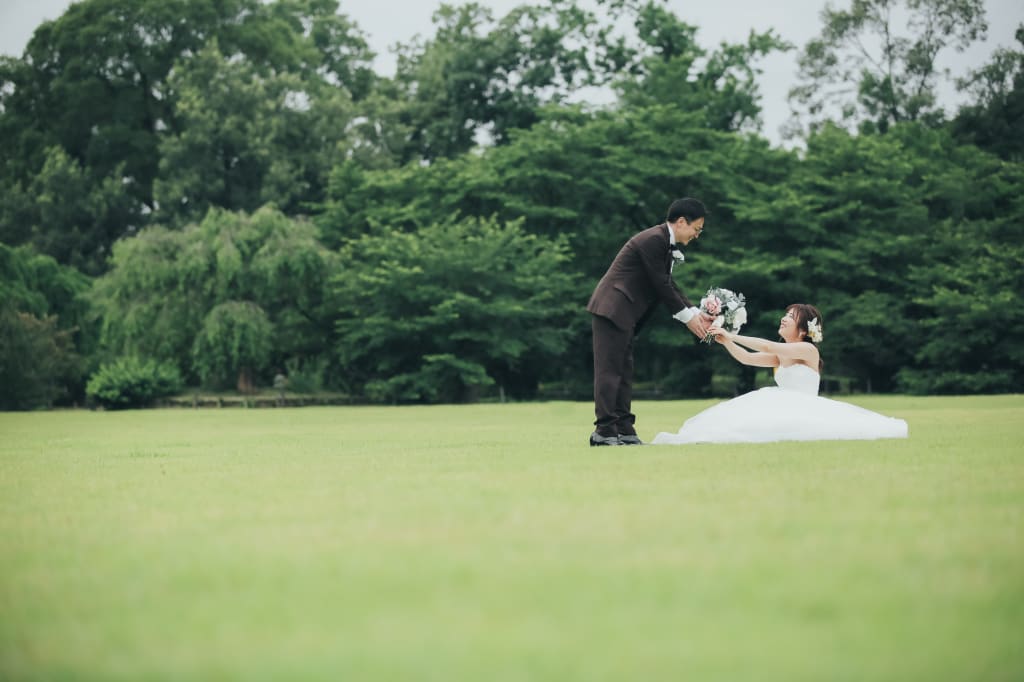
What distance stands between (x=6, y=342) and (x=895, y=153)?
3021 centimetres

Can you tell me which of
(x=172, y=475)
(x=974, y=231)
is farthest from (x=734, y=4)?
(x=172, y=475)

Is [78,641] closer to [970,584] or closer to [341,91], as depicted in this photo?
[970,584]

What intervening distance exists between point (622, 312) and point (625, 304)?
4.0 inches

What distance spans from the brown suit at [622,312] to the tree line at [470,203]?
24.1 metres

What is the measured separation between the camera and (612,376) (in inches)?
419

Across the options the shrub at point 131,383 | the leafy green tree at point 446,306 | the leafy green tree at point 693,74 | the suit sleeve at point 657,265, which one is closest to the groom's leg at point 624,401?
the suit sleeve at point 657,265

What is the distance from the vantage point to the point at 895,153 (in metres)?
39.8

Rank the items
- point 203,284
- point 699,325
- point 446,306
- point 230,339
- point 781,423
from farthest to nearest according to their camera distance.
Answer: point 446,306
point 203,284
point 230,339
point 699,325
point 781,423

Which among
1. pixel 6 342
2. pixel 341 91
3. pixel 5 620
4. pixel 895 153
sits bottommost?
pixel 5 620

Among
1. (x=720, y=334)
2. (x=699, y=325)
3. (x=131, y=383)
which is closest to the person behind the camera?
A: (x=699, y=325)

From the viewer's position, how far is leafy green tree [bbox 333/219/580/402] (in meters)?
35.3

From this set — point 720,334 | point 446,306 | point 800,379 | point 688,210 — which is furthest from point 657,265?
point 446,306

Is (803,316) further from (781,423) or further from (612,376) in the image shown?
(612,376)

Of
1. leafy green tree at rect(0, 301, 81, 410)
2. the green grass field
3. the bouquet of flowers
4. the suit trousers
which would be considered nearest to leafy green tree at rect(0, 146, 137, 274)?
leafy green tree at rect(0, 301, 81, 410)
